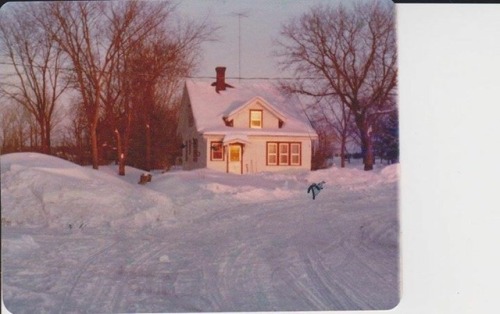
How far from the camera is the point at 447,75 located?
3.72 m

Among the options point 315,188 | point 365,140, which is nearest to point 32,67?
point 315,188

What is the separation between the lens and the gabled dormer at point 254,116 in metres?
3.83

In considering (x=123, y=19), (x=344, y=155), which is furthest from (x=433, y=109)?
(x=123, y=19)

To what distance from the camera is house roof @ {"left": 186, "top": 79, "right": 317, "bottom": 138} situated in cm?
380

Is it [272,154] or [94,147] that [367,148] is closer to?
[272,154]

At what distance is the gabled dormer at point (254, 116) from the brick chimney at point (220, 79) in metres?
0.11

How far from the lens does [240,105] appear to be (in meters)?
3.85

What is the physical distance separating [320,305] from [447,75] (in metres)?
1.26

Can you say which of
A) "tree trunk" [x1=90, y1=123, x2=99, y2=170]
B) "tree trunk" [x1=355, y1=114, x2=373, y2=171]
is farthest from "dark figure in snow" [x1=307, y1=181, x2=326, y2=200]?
"tree trunk" [x1=90, y1=123, x2=99, y2=170]

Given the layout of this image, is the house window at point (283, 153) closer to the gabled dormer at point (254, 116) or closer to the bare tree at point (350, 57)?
the gabled dormer at point (254, 116)

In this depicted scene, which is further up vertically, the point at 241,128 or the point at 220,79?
the point at 220,79

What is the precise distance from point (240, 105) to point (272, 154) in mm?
290

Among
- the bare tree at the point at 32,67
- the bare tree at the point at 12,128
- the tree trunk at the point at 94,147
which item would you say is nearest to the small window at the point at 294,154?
the tree trunk at the point at 94,147

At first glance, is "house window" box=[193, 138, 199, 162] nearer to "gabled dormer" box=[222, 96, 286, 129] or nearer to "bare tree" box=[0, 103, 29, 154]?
"gabled dormer" box=[222, 96, 286, 129]
